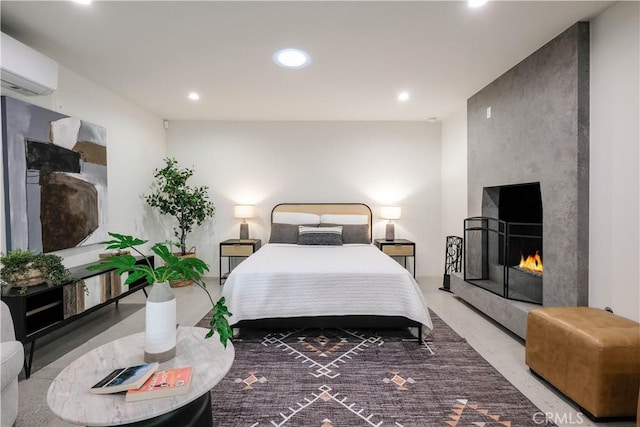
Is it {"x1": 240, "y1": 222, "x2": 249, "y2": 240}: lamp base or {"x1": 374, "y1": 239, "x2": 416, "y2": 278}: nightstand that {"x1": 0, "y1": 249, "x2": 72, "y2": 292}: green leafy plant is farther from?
{"x1": 374, "y1": 239, "x2": 416, "y2": 278}: nightstand

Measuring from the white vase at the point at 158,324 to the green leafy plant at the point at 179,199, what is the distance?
322cm

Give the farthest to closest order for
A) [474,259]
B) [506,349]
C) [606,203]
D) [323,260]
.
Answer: [474,259] < [323,260] < [506,349] < [606,203]

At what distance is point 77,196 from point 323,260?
2.54 meters

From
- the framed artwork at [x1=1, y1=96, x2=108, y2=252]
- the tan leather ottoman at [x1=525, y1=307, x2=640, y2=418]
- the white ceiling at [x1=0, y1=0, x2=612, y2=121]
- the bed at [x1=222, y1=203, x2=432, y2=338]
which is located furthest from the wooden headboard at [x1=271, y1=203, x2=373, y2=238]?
the tan leather ottoman at [x1=525, y1=307, x2=640, y2=418]

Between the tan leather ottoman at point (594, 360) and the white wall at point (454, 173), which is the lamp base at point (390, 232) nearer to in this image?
the white wall at point (454, 173)

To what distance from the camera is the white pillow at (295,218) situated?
4.78m

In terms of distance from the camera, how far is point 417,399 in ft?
6.46

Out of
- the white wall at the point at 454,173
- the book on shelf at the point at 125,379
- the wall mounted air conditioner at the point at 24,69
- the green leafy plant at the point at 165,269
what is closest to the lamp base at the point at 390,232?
the white wall at the point at 454,173

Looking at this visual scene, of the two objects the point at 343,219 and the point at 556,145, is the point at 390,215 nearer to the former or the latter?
the point at 343,219

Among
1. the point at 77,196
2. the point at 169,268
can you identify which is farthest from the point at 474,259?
the point at 77,196

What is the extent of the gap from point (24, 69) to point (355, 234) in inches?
147

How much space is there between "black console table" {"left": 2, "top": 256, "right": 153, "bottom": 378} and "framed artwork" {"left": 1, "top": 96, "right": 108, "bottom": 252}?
0.46 m

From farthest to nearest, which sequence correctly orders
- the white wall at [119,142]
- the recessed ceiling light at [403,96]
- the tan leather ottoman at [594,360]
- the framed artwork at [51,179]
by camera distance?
the recessed ceiling light at [403,96] < the white wall at [119,142] < the framed artwork at [51,179] < the tan leather ottoman at [594,360]

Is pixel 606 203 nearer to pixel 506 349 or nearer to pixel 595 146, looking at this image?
pixel 595 146
